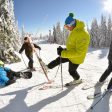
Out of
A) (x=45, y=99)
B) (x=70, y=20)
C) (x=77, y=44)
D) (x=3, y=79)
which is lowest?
(x=45, y=99)

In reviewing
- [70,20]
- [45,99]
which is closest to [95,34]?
[70,20]

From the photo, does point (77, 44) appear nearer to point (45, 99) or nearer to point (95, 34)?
point (45, 99)

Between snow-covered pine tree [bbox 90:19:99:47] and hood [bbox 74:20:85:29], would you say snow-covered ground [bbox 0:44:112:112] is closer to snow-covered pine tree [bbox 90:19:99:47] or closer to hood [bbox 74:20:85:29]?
hood [bbox 74:20:85:29]

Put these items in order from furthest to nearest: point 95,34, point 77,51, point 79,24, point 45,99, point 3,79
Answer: point 95,34 < point 3,79 < point 79,24 < point 77,51 < point 45,99

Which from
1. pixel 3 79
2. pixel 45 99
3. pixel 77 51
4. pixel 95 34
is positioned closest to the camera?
pixel 45 99

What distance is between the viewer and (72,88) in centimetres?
723

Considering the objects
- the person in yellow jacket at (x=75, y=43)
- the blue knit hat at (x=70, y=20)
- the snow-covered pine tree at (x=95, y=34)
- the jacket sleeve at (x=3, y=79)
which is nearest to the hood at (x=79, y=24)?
the person in yellow jacket at (x=75, y=43)

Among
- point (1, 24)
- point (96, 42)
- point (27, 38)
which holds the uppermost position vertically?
point (1, 24)

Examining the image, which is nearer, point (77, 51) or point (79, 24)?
point (77, 51)

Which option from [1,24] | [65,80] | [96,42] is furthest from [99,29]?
[65,80]

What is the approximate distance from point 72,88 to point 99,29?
78.9 metres

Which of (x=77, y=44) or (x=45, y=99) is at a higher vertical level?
(x=77, y=44)

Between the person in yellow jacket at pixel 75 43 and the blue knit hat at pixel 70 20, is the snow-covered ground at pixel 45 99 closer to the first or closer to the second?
the person in yellow jacket at pixel 75 43

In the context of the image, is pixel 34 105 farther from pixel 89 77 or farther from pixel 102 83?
pixel 89 77
